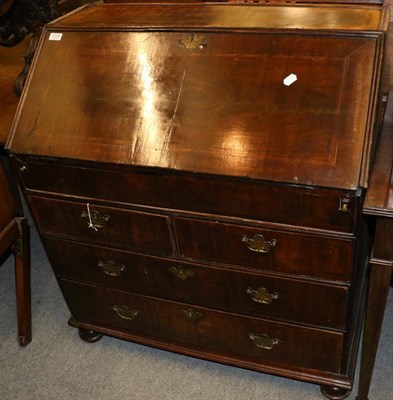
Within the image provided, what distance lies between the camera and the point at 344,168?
1202mm

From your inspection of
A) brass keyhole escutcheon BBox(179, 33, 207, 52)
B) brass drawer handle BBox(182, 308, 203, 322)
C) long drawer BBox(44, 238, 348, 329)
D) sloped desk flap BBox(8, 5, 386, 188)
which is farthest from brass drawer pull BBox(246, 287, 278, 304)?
brass keyhole escutcheon BBox(179, 33, 207, 52)

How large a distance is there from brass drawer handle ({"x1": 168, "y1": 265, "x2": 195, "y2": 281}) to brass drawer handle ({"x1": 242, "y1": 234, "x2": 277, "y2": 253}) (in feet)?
0.83

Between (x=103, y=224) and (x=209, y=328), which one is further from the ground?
(x=103, y=224)

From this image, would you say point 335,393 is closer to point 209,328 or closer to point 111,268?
point 209,328

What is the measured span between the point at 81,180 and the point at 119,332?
72cm

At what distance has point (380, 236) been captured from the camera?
4.02 ft

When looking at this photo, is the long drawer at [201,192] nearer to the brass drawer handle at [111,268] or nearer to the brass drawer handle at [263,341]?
the brass drawer handle at [111,268]

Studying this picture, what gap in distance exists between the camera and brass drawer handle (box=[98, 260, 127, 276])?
1.71 m

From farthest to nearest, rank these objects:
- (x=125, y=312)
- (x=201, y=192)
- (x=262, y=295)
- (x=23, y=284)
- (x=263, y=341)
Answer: (x=23, y=284)
(x=125, y=312)
(x=263, y=341)
(x=262, y=295)
(x=201, y=192)

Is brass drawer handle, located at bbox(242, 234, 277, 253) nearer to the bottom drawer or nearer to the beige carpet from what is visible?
the bottom drawer

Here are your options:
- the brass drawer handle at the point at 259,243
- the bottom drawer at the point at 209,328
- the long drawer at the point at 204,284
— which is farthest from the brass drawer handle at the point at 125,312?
the brass drawer handle at the point at 259,243

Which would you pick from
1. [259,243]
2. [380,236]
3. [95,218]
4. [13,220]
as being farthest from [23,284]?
[380,236]

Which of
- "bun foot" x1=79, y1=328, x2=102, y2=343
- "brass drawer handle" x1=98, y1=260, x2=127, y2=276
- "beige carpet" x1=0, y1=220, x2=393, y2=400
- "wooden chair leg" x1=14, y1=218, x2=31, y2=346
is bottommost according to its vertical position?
"beige carpet" x1=0, y1=220, x2=393, y2=400

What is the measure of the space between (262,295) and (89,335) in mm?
856
